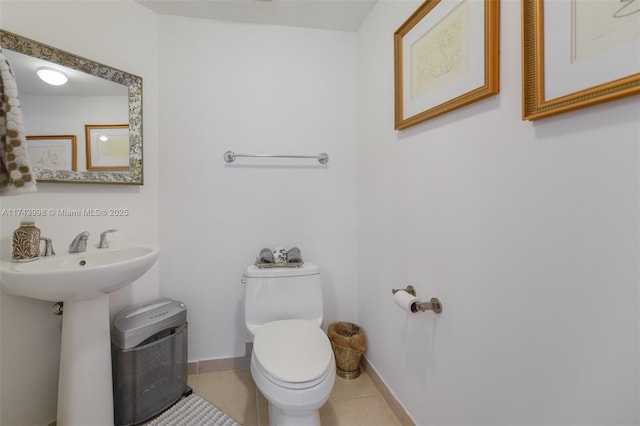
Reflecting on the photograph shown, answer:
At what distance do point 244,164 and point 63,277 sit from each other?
1.06 metres

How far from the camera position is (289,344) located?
1298mm

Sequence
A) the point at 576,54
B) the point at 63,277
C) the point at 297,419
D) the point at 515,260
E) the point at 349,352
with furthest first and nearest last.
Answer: the point at 349,352 < the point at 297,419 < the point at 63,277 < the point at 515,260 < the point at 576,54

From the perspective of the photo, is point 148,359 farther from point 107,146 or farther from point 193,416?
point 107,146

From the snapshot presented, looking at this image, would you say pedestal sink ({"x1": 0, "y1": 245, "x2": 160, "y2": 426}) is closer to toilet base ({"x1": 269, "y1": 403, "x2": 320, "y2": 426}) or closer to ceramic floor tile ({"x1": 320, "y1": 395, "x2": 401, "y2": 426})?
toilet base ({"x1": 269, "y1": 403, "x2": 320, "y2": 426})

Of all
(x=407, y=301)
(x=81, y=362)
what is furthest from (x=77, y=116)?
(x=407, y=301)

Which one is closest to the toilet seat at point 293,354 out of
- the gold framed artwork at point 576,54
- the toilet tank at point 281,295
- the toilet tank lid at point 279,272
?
Result: the toilet tank at point 281,295

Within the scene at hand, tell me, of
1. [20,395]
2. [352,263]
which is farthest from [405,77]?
[20,395]

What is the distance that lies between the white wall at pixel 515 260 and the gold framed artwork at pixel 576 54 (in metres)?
0.04

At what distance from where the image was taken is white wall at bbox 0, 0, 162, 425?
4.10 ft

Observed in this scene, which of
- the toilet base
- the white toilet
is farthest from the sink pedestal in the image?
the toilet base

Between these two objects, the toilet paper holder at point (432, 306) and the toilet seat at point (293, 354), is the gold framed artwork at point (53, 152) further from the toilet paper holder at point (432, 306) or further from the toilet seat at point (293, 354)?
the toilet paper holder at point (432, 306)

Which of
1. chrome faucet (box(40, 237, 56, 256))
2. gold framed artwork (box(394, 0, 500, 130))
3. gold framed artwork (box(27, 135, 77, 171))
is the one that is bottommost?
chrome faucet (box(40, 237, 56, 256))

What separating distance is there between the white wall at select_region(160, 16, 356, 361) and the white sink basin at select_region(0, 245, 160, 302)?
1.86ft

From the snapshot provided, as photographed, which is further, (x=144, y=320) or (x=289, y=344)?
(x=144, y=320)
